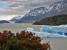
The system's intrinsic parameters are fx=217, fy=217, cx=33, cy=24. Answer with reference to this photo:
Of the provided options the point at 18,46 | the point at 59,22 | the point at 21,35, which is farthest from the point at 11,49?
the point at 59,22

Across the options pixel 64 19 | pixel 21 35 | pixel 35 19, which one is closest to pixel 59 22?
pixel 64 19

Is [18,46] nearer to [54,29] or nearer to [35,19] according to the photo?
[54,29]

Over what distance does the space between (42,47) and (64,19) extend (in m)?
35.0

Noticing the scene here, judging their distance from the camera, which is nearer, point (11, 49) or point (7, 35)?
point (11, 49)

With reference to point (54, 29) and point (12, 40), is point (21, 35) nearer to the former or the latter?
point (12, 40)

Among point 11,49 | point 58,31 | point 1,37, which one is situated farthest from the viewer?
point 58,31

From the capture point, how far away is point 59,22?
3741cm

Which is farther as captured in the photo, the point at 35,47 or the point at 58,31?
the point at 58,31

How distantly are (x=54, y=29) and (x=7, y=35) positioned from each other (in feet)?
41.6

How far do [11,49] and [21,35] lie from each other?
0.67 metres

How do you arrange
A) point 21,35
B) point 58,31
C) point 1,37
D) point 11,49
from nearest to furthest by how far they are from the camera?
point 11,49
point 1,37
point 21,35
point 58,31

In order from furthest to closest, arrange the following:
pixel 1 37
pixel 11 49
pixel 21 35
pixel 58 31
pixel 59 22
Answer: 1. pixel 59 22
2. pixel 58 31
3. pixel 21 35
4. pixel 1 37
5. pixel 11 49

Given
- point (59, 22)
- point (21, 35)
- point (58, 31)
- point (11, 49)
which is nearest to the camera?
point (11, 49)

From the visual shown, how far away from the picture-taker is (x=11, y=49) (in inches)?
115
